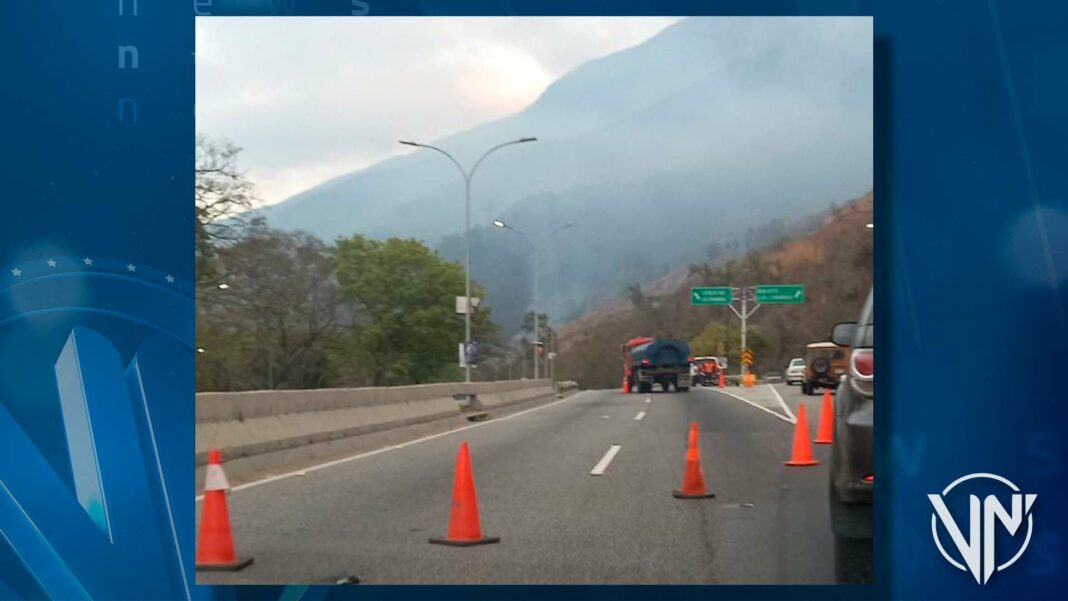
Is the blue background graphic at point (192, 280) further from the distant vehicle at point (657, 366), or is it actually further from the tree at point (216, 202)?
the distant vehicle at point (657, 366)

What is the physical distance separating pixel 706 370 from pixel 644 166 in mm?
813

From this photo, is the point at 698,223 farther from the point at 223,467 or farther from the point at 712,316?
the point at 223,467

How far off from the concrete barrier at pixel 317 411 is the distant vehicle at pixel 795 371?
0.82 m

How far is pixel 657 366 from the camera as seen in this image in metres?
3.96

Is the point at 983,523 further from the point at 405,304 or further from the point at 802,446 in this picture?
the point at 405,304

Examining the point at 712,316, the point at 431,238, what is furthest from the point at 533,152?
the point at 712,316

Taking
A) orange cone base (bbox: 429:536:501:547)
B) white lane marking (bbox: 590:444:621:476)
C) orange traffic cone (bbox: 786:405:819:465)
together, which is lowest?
orange cone base (bbox: 429:536:501:547)

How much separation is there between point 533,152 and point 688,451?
127cm

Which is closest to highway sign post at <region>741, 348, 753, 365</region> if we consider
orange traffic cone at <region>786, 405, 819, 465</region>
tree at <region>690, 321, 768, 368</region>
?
tree at <region>690, 321, 768, 368</region>

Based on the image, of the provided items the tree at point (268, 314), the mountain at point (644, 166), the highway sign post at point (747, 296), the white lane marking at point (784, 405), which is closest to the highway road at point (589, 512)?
the white lane marking at point (784, 405)

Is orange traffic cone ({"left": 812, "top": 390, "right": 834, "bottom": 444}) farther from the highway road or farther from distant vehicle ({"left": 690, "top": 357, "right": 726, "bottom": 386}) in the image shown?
distant vehicle ({"left": 690, "top": 357, "right": 726, "bottom": 386})

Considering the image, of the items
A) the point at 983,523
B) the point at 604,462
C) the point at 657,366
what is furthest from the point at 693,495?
the point at 983,523

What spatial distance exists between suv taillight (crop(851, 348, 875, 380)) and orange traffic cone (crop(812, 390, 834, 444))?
0.45ft

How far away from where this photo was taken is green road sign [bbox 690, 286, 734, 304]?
372 centimetres
